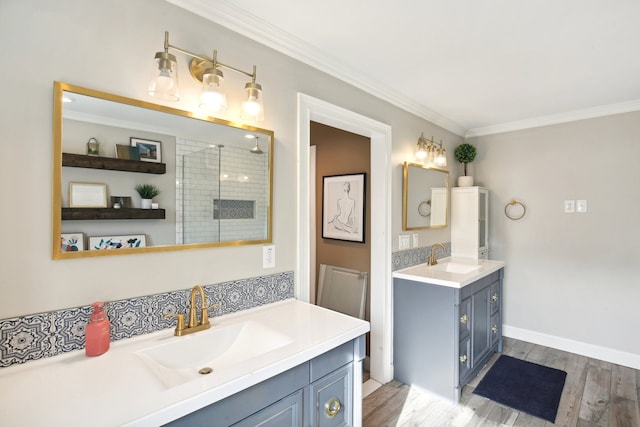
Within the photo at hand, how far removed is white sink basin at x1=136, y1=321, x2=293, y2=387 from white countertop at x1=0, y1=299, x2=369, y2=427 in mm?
54

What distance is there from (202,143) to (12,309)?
0.89m

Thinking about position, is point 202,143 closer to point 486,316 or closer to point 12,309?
point 12,309

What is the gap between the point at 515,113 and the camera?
3.13 meters

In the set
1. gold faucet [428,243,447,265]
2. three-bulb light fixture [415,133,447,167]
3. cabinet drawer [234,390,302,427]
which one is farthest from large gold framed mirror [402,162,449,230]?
cabinet drawer [234,390,302,427]

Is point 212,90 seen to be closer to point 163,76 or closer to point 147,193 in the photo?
point 163,76

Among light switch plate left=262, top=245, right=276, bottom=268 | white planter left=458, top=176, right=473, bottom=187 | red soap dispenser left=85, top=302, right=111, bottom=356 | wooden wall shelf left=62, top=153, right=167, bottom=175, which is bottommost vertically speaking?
red soap dispenser left=85, top=302, right=111, bottom=356

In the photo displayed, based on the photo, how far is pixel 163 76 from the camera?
119 cm

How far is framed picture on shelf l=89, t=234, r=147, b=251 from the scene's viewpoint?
1.17m

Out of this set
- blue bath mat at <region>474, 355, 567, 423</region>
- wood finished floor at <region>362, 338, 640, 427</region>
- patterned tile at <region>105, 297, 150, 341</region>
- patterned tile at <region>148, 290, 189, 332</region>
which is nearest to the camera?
patterned tile at <region>105, 297, 150, 341</region>

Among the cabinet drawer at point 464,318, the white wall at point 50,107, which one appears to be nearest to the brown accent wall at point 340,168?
the cabinet drawer at point 464,318

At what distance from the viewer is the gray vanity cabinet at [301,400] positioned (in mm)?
982

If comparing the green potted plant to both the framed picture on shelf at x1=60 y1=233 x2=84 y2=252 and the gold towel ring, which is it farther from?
the framed picture on shelf at x1=60 y1=233 x2=84 y2=252

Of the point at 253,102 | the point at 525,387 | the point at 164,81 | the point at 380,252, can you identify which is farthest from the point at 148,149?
the point at 525,387

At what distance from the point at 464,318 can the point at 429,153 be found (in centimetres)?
149
